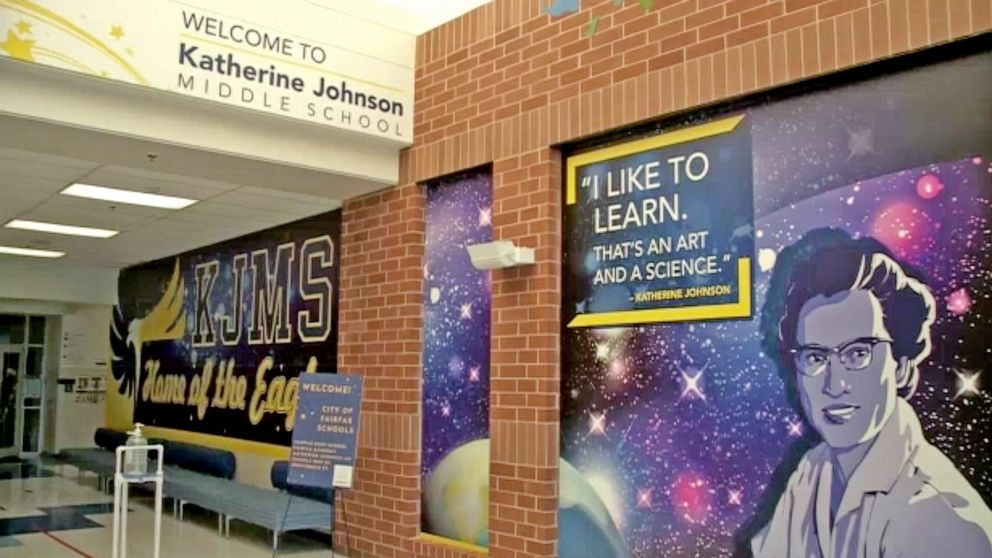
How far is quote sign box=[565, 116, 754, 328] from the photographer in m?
4.31

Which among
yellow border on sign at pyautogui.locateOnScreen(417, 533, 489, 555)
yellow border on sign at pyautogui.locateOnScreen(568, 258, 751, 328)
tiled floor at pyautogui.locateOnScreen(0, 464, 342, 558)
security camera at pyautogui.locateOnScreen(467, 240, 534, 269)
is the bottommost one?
tiled floor at pyautogui.locateOnScreen(0, 464, 342, 558)

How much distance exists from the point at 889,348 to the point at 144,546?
20.5ft

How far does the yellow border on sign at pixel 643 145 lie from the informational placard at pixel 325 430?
2008 millimetres

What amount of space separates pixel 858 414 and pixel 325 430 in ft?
11.5

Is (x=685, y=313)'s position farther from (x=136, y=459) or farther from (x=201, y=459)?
(x=201, y=459)

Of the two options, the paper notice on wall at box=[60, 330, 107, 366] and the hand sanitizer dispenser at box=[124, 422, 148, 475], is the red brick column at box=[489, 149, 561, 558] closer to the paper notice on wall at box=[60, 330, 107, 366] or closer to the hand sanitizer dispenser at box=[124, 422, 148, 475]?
the hand sanitizer dispenser at box=[124, 422, 148, 475]

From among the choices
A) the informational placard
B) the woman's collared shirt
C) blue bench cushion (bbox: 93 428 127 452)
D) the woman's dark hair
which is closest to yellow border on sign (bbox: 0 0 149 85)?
the informational placard

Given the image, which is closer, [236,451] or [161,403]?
[236,451]

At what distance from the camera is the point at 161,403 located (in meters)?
11.4

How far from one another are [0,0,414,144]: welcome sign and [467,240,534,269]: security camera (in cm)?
136

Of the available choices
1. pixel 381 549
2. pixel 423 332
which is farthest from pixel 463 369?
pixel 381 549

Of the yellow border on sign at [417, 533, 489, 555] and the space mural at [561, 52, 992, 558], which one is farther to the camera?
the yellow border on sign at [417, 533, 489, 555]

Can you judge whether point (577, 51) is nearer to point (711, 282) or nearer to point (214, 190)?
point (711, 282)

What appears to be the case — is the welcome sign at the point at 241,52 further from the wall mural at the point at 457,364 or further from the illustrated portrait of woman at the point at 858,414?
the illustrated portrait of woman at the point at 858,414
